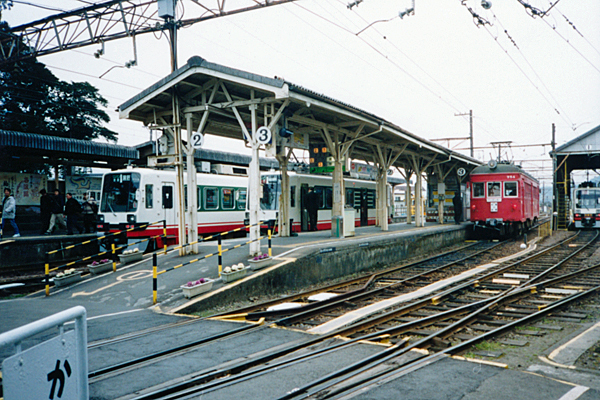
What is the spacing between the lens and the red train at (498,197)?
70.7ft

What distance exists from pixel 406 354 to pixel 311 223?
12643 millimetres

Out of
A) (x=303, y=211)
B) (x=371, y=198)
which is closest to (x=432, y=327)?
(x=303, y=211)

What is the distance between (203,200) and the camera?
1681cm

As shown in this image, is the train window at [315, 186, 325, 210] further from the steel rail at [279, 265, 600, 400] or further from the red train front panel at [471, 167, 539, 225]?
the steel rail at [279, 265, 600, 400]

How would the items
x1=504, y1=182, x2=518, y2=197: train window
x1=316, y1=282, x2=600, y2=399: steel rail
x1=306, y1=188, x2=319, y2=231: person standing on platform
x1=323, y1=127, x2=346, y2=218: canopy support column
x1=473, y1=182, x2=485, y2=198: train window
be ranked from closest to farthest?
x1=316, y1=282, x2=600, y2=399: steel rail → x1=323, y1=127, x2=346, y2=218: canopy support column → x1=306, y1=188, x2=319, y2=231: person standing on platform → x1=504, y1=182, x2=518, y2=197: train window → x1=473, y1=182, x2=485, y2=198: train window

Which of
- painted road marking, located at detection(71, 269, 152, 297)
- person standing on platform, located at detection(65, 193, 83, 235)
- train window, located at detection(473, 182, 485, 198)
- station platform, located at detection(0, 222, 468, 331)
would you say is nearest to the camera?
station platform, located at detection(0, 222, 468, 331)

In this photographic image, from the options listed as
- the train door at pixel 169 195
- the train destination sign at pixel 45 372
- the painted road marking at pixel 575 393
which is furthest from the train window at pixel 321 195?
the train destination sign at pixel 45 372

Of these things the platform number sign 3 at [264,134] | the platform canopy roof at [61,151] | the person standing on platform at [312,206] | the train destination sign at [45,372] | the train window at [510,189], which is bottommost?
the train destination sign at [45,372]

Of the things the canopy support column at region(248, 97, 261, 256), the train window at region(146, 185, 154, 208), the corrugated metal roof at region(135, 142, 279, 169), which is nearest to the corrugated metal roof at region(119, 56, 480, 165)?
the canopy support column at region(248, 97, 261, 256)

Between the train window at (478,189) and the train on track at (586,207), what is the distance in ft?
31.2

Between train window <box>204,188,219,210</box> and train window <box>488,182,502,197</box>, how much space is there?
1337cm

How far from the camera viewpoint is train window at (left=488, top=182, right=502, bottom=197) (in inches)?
867

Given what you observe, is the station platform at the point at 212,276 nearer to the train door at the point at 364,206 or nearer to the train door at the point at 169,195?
the train door at the point at 169,195

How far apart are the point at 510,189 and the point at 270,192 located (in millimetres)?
11808
